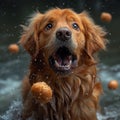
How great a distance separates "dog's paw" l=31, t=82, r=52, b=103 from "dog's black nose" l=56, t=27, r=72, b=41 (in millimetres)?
599

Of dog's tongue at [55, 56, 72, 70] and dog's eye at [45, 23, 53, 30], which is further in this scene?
dog's eye at [45, 23, 53, 30]

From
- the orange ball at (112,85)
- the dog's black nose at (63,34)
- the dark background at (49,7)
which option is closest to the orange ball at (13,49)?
the dark background at (49,7)

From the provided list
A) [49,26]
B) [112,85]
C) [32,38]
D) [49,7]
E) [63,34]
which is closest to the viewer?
[63,34]

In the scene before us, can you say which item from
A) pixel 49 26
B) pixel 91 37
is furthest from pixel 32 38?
pixel 91 37

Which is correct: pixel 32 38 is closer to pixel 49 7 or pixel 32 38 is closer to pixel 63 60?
pixel 63 60

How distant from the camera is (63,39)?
18.7ft

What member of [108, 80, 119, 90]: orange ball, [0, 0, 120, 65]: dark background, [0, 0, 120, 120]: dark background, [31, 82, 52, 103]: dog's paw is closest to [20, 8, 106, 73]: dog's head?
[31, 82, 52, 103]: dog's paw

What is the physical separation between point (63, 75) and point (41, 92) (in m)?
0.36

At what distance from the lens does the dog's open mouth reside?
578cm

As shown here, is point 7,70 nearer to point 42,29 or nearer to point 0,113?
point 0,113

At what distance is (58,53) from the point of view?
19.2ft

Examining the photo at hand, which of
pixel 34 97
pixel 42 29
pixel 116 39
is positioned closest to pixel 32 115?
pixel 34 97

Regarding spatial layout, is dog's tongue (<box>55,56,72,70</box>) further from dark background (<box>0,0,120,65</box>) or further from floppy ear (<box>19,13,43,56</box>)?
dark background (<box>0,0,120,65</box>)

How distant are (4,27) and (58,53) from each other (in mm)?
5940
